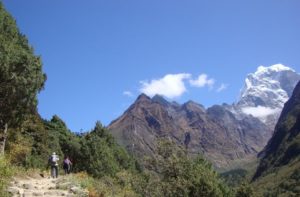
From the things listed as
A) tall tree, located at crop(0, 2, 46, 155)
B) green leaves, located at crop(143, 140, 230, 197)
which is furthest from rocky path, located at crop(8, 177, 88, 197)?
green leaves, located at crop(143, 140, 230, 197)

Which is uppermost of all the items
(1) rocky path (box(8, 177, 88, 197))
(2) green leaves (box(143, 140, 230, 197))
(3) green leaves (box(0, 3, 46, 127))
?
(3) green leaves (box(0, 3, 46, 127))

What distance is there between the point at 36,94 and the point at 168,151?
18.6 metres

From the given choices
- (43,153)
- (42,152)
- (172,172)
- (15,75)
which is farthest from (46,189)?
(42,152)

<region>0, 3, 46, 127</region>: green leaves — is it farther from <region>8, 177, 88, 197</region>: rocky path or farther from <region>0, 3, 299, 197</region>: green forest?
<region>8, 177, 88, 197</region>: rocky path

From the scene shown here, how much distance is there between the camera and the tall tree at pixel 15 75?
32.9 m

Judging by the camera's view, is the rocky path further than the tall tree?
No

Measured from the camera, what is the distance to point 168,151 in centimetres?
5078

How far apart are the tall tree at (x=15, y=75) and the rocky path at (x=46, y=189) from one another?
26.6 ft

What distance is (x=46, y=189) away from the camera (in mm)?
25359

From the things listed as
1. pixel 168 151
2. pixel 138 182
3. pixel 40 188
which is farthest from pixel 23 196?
pixel 168 151

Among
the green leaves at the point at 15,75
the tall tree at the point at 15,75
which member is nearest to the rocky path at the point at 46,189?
the tall tree at the point at 15,75

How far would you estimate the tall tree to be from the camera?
1294 inches

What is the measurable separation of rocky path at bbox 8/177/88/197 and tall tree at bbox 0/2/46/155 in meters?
8.11

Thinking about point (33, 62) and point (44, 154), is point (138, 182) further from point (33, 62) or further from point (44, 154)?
point (44, 154)
